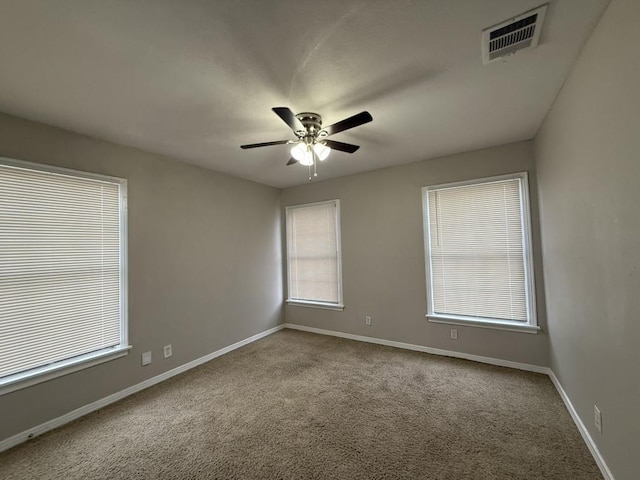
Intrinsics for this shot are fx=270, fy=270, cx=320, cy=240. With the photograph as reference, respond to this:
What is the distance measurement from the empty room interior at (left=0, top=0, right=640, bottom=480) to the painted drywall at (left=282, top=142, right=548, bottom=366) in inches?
1.2

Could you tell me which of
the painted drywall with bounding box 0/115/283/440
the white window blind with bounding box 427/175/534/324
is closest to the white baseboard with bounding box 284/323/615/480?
the white window blind with bounding box 427/175/534/324

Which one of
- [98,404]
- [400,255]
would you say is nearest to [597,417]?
[400,255]

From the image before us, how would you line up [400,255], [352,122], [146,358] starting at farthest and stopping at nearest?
1. [400,255]
2. [146,358]
3. [352,122]

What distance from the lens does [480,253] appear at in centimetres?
329

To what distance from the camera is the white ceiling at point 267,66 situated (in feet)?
4.26

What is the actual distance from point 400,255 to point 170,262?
294 centimetres

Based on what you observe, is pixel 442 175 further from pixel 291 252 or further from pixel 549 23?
pixel 291 252

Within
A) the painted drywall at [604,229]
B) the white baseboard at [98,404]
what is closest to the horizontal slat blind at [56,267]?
the white baseboard at [98,404]

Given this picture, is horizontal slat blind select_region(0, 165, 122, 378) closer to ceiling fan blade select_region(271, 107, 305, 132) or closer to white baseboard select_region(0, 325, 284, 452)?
white baseboard select_region(0, 325, 284, 452)

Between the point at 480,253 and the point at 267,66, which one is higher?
the point at 267,66

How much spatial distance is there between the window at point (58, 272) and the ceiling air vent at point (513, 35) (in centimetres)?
327

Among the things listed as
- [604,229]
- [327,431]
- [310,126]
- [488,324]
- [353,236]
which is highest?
[310,126]

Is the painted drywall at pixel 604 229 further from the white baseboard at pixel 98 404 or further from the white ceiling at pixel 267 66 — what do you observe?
the white baseboard at pixel 98 404

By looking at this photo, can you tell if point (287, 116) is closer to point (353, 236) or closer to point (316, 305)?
point (353, 236)
